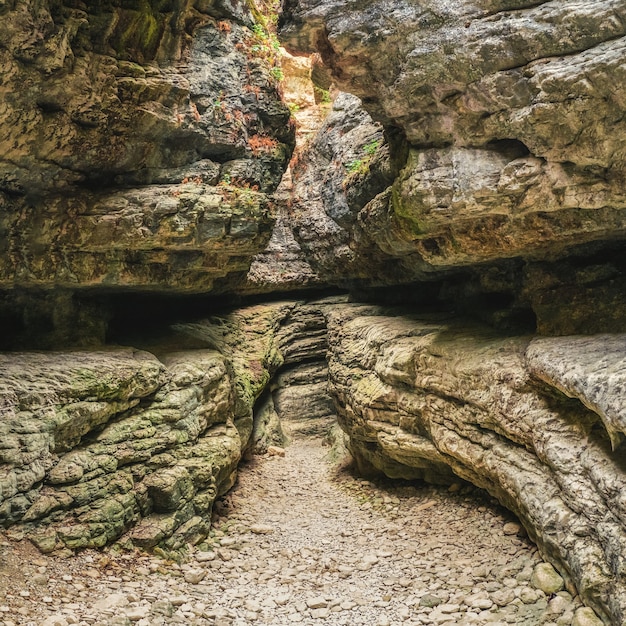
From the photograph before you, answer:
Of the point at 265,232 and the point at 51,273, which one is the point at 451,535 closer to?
the point at 265,232

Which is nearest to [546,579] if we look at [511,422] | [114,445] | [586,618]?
[586,618]

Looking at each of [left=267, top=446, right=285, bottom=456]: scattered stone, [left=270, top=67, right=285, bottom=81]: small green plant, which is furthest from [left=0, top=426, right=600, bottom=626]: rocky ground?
[left=270, top=67, right=285, bottom=81]: small green plant

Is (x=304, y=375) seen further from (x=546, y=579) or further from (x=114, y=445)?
(x=546, y=579)

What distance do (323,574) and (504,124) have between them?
7.54m

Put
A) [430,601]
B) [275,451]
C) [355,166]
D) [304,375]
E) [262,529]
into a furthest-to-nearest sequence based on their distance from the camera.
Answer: [304,375], [275,451], [355,166], [262,529], [430,601]

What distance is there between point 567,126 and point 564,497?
4768 millimetres

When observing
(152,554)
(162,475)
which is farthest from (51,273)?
(152,554)

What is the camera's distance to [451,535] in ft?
31.3

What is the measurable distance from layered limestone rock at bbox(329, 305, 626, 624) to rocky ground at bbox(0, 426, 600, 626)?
0.64m

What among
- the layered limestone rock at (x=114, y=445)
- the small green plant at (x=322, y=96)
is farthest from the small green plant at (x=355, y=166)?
the small green plant at (x=322, y=96)

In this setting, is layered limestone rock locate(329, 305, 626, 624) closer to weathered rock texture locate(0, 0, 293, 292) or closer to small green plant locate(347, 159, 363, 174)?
small green plant locate(347, 159, 363, 174)

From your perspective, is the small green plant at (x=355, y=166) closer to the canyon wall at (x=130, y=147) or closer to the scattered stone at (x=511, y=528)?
the canyon wall at (x=130, y=147)

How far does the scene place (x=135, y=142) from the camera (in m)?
9.86

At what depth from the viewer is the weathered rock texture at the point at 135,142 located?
801 cm
